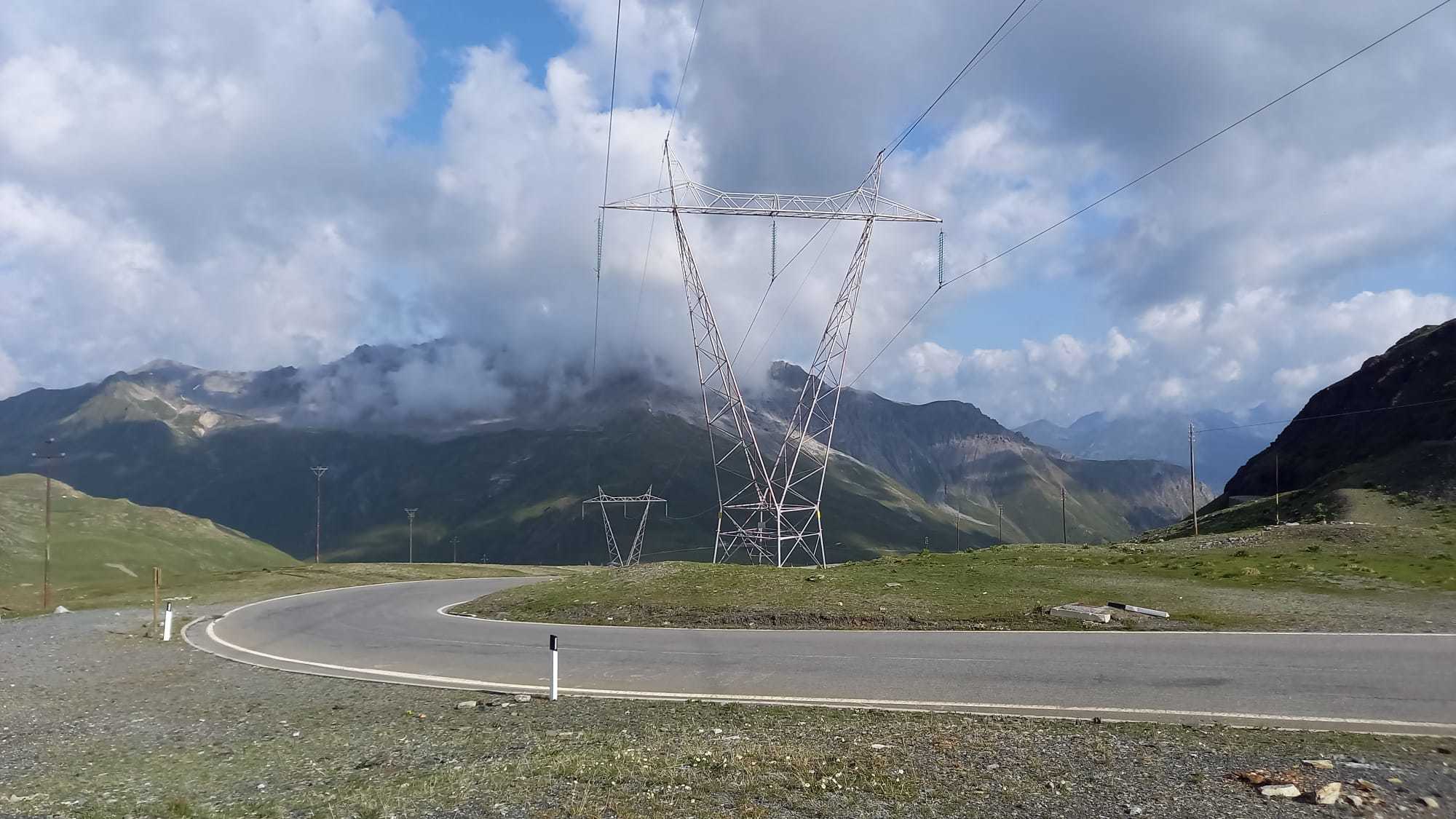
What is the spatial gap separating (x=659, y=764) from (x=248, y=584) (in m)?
48.7

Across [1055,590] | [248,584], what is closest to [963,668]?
[1055,590]

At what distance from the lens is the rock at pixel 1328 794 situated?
899cm

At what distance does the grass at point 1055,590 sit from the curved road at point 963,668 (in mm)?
2088

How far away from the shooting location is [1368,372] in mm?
153500

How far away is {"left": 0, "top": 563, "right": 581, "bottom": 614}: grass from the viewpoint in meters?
44.8

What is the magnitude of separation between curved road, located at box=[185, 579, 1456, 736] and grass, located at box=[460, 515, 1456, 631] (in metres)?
2.09

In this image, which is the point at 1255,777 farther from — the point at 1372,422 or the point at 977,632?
the point at 1372,422

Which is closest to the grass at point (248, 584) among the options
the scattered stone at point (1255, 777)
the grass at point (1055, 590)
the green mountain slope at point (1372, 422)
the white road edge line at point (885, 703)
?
the grass at point (1055, 590)

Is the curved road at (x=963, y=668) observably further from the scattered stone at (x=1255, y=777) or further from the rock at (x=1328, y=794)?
the rock at (x=1328, y=794)

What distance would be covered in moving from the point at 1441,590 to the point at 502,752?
94.6 feet

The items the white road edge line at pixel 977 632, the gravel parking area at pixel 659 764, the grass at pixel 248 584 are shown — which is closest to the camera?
the gravel parking area at pixel 659 764

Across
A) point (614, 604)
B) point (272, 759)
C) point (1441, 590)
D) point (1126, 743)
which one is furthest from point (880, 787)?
point (1441, 590)

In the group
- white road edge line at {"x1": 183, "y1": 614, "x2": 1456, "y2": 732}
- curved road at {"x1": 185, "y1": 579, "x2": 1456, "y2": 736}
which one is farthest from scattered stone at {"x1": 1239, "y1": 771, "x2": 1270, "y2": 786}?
white road edge line at {"x1": 183, "y1": 614, "x2": 1456, "y2": 732}

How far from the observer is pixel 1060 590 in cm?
2912
